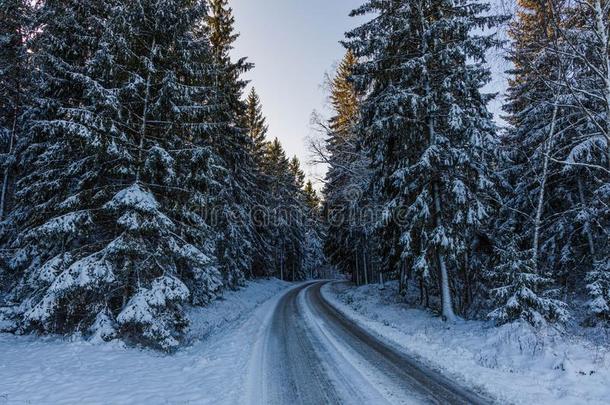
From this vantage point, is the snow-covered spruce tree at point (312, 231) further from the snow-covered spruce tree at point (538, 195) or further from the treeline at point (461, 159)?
the treeline at point (461, 159)

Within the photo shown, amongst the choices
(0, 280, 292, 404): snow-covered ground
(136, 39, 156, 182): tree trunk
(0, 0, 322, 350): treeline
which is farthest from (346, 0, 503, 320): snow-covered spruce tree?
(136, 39, 156, 182): tree trunk

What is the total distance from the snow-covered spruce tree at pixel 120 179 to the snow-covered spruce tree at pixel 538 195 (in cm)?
968

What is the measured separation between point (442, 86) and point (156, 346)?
13130 mm

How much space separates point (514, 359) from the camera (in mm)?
7770

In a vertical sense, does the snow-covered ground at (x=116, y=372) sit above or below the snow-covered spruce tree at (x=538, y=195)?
below

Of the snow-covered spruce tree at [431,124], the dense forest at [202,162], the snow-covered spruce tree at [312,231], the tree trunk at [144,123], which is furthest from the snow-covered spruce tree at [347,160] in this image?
the snow-covered spruce tree at [312,231]

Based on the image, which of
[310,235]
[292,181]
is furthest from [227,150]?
[310,235]

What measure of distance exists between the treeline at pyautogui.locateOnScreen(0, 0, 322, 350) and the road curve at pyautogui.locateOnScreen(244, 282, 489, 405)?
3227mm

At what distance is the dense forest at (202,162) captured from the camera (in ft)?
31.5

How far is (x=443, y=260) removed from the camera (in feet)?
43.5

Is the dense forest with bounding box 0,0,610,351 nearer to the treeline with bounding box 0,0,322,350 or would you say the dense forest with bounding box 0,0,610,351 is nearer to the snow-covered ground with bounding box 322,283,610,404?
the treeline with bounding box 0,0,322,350

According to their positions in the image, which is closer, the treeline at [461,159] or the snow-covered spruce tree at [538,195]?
the snow-covered spruce tree at [538,195]

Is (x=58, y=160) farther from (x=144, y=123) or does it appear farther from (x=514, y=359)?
(x=514, y=359)

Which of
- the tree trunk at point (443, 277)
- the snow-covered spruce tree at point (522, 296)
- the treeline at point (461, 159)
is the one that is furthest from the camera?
the tree trunk at point (443, 277)
